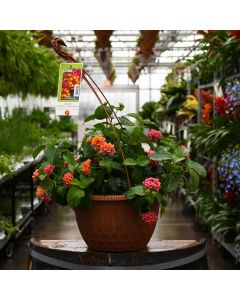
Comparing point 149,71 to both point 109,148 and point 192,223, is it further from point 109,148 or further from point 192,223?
point 109,148

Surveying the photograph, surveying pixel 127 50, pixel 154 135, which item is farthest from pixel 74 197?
pixel 127 50

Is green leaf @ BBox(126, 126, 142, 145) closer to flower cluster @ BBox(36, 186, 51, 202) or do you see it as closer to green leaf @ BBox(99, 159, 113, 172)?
green leaf @ BBox(99, 159, 113, 172)

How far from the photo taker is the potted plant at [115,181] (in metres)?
1.63

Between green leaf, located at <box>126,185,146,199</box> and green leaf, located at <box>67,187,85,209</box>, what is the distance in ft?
0.47

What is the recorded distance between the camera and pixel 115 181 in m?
1.69

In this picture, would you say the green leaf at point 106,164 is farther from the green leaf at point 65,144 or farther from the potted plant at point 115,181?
the green leaf at point 65,144

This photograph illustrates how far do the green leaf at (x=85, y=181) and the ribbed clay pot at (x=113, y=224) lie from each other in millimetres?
54

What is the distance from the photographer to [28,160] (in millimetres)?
5594

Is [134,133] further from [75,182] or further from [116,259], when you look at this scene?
[116,259]

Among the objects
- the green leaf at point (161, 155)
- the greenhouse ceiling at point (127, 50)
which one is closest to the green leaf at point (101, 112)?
the green leaf at point (161, 155)

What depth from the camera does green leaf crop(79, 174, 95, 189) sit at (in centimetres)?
162

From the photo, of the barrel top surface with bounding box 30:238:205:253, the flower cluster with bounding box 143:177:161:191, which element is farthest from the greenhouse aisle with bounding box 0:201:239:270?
the flower cluster with bounding box 143:177:161:191

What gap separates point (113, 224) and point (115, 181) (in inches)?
5.6
